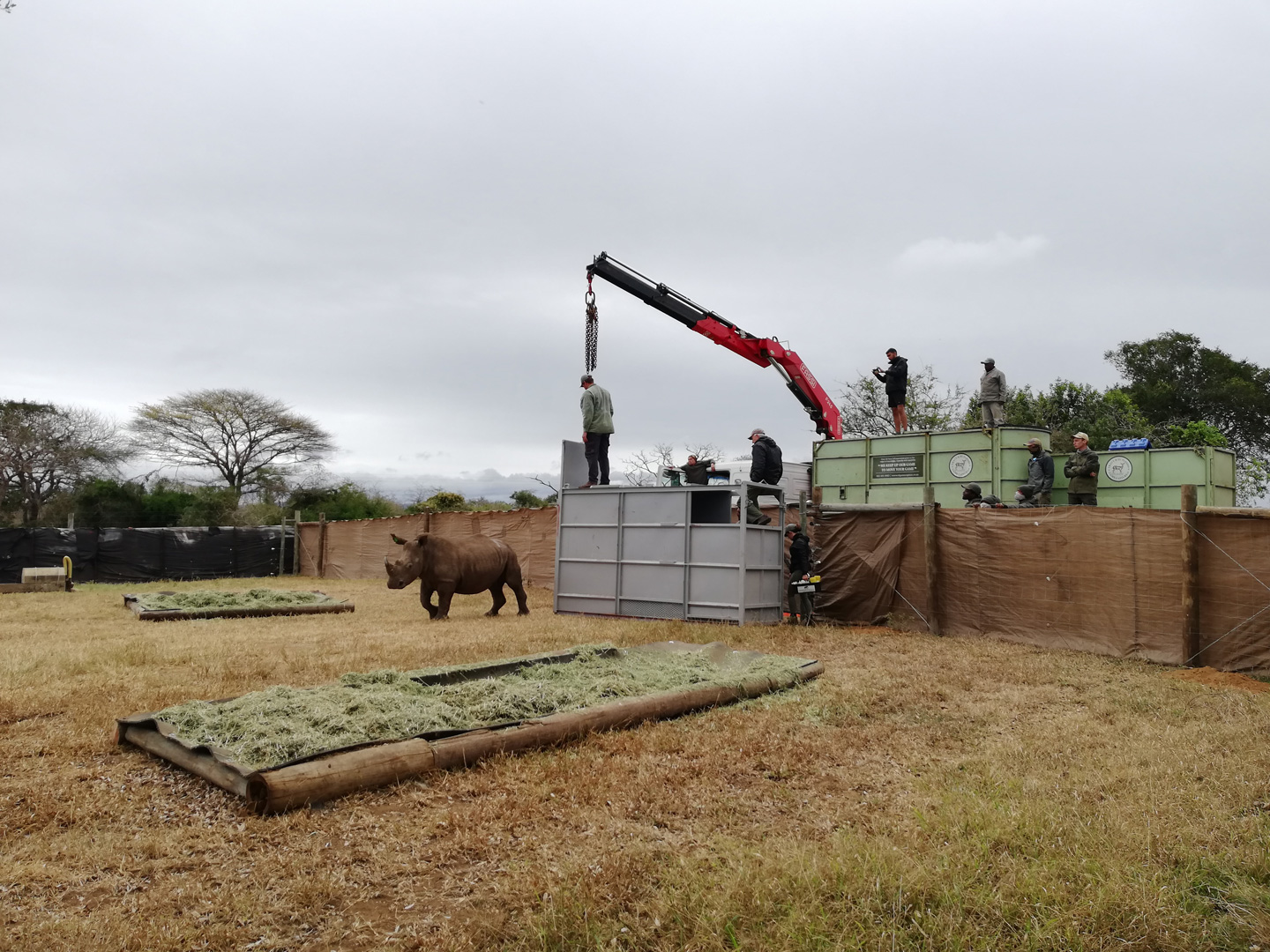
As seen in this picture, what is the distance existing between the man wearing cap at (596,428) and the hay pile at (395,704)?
6.59 meters

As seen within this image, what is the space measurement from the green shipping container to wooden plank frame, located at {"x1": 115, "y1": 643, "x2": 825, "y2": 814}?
787 cm

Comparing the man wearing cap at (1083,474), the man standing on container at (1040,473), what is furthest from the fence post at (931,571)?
the man wearing cap at (1083,474)

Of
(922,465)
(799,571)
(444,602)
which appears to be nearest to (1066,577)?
(799,571)

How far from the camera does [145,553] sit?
2331cm

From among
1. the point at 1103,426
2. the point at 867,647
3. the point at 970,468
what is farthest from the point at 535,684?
the point at 1103,426

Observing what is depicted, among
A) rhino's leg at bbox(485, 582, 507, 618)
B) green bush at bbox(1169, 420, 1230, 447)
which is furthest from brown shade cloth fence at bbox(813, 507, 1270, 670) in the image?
green bush at bbox(1169, 420, 1230, 447)

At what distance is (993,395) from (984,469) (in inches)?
58.5

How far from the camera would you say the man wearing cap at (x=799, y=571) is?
477 inches

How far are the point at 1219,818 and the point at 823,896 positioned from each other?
2.27m

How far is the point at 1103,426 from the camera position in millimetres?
27219

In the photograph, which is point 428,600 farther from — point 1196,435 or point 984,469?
point 1196,435

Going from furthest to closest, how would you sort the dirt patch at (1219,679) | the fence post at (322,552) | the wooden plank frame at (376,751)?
the fence post at (322,552)
the dirt patch at (1219,679)
the wooden plank frame at (376,751)

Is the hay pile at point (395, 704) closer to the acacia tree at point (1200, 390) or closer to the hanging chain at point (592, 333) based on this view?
the hanging chain at point (592, 333)

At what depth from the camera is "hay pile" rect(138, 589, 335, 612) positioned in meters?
13.2
